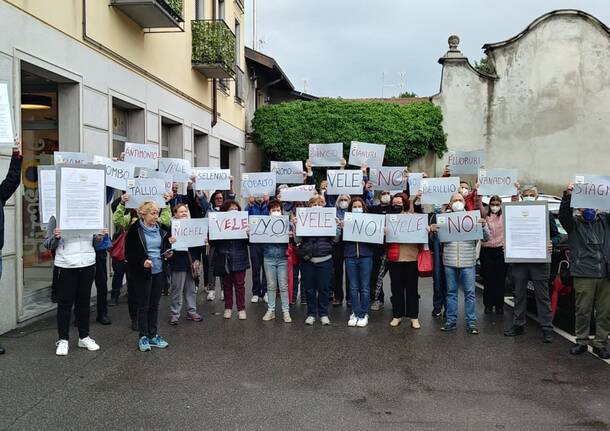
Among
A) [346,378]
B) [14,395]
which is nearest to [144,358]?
[14,395]

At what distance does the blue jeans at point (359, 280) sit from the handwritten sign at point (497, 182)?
8.43 ft

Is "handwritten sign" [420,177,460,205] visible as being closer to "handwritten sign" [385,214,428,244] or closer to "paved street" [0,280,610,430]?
"handwritten sign" [385,214,428,244]

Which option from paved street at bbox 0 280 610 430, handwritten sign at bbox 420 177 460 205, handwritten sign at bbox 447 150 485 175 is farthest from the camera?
handwritten sign at bbox 447 150 485 175

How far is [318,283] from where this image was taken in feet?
26.3

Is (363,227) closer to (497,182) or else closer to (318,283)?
(318,283)

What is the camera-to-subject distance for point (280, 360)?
Answer: 6.40m

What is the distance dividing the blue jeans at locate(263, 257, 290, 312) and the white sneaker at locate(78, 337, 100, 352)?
100 inches

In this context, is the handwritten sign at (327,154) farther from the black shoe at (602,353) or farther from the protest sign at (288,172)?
the black shoe at (602,353)

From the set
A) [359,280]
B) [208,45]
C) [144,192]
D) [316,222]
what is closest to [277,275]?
[316,222]

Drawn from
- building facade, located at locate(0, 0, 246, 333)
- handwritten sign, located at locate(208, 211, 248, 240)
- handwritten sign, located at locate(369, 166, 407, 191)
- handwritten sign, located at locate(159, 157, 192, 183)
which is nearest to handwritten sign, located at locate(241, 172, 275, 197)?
handwritten sign, located at locate(159, 157, 192, 183)

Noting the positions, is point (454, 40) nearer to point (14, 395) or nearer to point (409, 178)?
point (409, 178)

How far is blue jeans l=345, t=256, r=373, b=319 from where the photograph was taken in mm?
8023

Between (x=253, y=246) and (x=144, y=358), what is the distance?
3.73 metres

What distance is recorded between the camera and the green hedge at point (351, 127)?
20.7 metres
